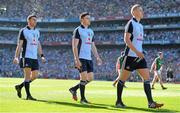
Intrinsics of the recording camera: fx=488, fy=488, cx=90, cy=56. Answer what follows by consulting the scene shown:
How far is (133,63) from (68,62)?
190 feet

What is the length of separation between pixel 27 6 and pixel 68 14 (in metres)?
7.44

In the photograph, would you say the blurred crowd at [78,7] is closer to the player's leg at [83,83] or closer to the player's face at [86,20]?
the player's face at [86,20]

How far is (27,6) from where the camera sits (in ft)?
265

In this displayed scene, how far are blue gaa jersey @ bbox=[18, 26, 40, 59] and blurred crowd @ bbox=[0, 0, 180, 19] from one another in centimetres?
5596

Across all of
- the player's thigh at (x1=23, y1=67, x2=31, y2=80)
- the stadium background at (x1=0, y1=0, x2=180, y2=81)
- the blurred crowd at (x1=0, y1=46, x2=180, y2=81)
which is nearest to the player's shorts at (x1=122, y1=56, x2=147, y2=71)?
the player's thigh at (x1=23, y1=67, x2=31, y2=80)

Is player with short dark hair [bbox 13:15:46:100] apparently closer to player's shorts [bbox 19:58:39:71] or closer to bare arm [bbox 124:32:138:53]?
player's shorts [bbox 19:58:39:71]

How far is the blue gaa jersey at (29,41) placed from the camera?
1515 cm

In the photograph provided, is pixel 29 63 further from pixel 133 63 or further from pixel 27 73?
pixel 133 63

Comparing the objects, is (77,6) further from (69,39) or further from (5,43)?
(5,43)

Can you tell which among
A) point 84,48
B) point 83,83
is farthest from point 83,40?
point 83,83

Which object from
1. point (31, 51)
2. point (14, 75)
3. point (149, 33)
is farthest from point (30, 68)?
point (149, 33)

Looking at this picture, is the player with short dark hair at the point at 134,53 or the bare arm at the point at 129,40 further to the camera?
the player with short dark hair at the point at 134,53

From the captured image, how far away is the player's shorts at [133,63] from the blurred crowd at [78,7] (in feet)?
191

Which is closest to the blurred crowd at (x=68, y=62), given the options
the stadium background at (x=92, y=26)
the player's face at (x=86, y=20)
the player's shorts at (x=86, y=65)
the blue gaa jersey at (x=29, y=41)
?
the stadium background at (x=92, y=26)
